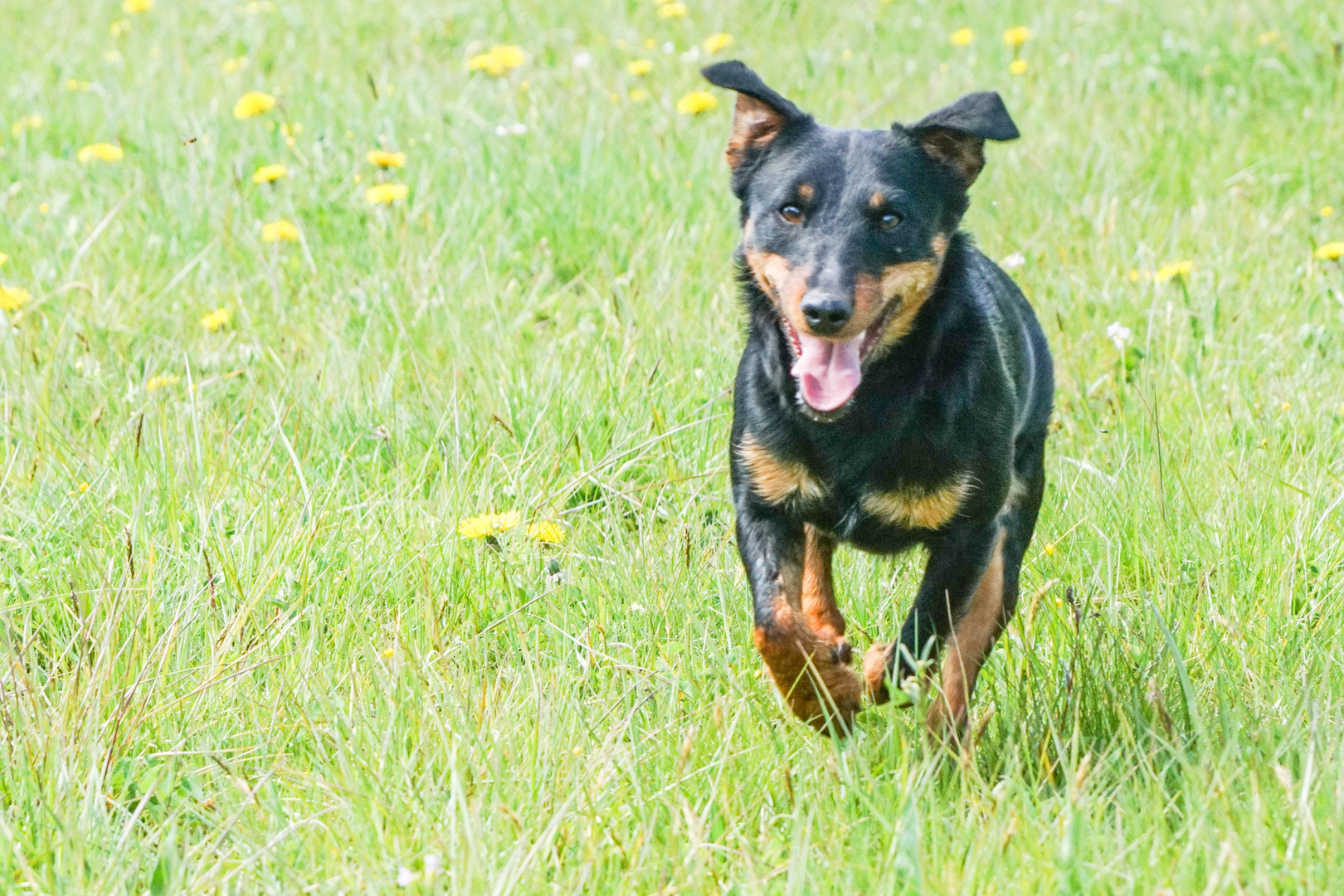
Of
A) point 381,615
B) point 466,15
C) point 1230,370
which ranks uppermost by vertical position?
point 466,15

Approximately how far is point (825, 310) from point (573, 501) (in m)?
1.23

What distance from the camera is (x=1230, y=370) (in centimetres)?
419

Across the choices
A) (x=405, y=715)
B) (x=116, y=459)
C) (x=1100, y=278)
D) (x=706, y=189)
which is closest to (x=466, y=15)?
(x=706, y=189)

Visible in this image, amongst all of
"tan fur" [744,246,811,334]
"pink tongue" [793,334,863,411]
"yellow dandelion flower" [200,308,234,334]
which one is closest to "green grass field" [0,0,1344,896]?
"yellow dandelion flower" [200,308,234,334]

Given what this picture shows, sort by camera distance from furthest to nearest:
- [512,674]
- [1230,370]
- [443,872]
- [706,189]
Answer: [706,189]
[1230,370]
[512,674]
[443,872]

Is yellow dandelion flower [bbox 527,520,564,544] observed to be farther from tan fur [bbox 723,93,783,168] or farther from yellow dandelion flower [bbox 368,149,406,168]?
yellow dandelion flower [bbox 368,149,406,168]

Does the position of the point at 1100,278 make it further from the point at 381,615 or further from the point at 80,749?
the point at 80,749

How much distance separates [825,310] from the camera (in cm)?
266

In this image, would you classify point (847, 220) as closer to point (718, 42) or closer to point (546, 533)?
point (546, 533)

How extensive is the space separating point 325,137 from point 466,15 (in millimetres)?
2510

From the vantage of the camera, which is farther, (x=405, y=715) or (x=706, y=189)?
(x=706, y=189)

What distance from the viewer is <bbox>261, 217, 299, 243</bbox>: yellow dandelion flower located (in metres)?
4.67

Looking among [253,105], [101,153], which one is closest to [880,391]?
[253,105]

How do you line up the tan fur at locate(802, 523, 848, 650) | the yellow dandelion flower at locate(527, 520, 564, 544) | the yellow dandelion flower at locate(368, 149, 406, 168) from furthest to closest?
the yellow dandelion flower at locate(368, 149, 406, 168) < the yellow dandelion flower at locate(527, 520, 564, 544) < the tan fur at locate(802, 523, 848, 650)
